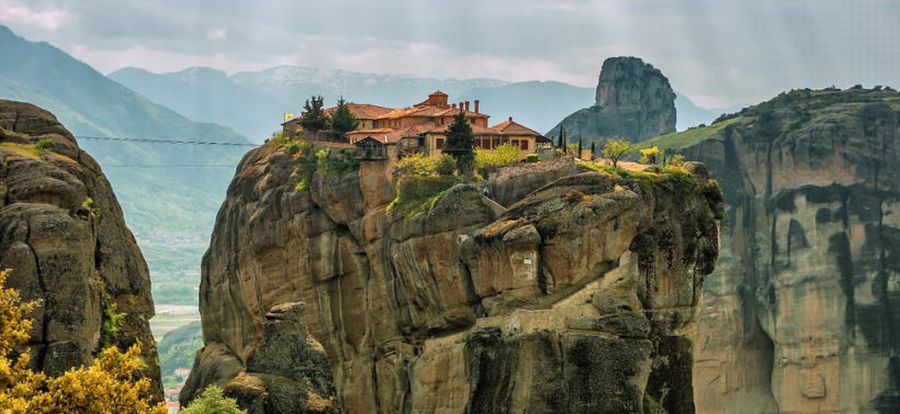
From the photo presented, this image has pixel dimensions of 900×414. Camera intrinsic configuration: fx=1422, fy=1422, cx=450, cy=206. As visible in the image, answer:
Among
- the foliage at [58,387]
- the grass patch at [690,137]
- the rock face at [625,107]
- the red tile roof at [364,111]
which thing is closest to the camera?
the foliage at [58,387]

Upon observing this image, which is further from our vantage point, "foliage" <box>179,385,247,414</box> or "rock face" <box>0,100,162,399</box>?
"foliage" <box>179,385,247,414</box>

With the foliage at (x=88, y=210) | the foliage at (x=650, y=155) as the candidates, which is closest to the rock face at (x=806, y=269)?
the foliage at (x=650, y=155)

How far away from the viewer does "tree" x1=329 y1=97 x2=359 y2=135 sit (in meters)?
93.9

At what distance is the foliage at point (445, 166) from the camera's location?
Result: 264ft

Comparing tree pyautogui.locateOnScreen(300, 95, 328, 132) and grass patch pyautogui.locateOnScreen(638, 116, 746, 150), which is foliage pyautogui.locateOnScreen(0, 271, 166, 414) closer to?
tree pyautogui.locateOnScreen(300, 95, 328, 132)

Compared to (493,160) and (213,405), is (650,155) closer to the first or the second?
(493,160)

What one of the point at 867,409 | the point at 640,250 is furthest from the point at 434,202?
the point at 867,409

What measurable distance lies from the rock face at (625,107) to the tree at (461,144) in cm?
9164

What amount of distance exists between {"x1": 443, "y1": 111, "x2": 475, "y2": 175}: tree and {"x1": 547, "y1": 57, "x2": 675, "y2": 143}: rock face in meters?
91.6

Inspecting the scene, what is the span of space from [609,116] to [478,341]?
110 meters

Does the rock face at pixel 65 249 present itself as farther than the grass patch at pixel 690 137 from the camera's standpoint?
No

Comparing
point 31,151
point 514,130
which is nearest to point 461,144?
point 514,130

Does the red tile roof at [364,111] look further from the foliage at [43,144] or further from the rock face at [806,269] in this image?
the foliage at [43,144]

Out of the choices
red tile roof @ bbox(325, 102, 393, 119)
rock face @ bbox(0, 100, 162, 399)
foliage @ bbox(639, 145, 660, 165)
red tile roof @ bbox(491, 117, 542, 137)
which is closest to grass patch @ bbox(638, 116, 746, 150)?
foliage @ bbox(639, 145, 660, 165)
